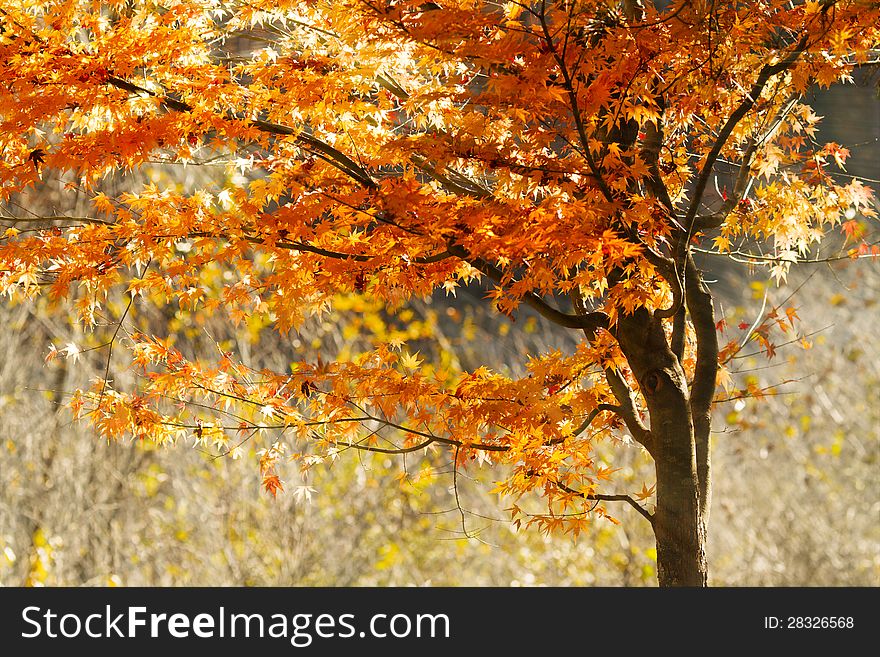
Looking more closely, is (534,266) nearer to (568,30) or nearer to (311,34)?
(568,30)

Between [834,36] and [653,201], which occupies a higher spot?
[834,36]

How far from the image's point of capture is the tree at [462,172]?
324 centimetres

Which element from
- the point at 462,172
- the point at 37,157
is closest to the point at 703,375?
the point at 462,172

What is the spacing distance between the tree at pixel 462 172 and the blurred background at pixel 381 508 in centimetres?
200

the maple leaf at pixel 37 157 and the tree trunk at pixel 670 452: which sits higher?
the maple leaf at pixel 37 157

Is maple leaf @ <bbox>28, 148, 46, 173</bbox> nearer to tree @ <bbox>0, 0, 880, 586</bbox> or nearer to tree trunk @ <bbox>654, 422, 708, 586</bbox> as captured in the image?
tree @ <bbox>0, 0, 880, 586</bbox>

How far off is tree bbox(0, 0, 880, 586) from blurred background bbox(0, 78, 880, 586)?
2005mm

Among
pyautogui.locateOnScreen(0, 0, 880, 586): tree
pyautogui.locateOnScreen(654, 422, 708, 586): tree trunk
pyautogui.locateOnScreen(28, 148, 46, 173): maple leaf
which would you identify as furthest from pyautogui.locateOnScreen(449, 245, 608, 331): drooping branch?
pyautogui.locateOnScreen(28, 148, 46, 173): maple leaf

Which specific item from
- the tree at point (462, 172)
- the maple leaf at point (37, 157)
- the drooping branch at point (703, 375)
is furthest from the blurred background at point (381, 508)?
the maple leaf at point (37, 157)

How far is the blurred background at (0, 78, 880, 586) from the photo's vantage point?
6.13 m

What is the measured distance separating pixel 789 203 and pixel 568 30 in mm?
1797

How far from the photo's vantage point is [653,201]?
138 inches

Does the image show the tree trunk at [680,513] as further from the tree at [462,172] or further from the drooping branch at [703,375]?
the drooping branch at [703,375]
